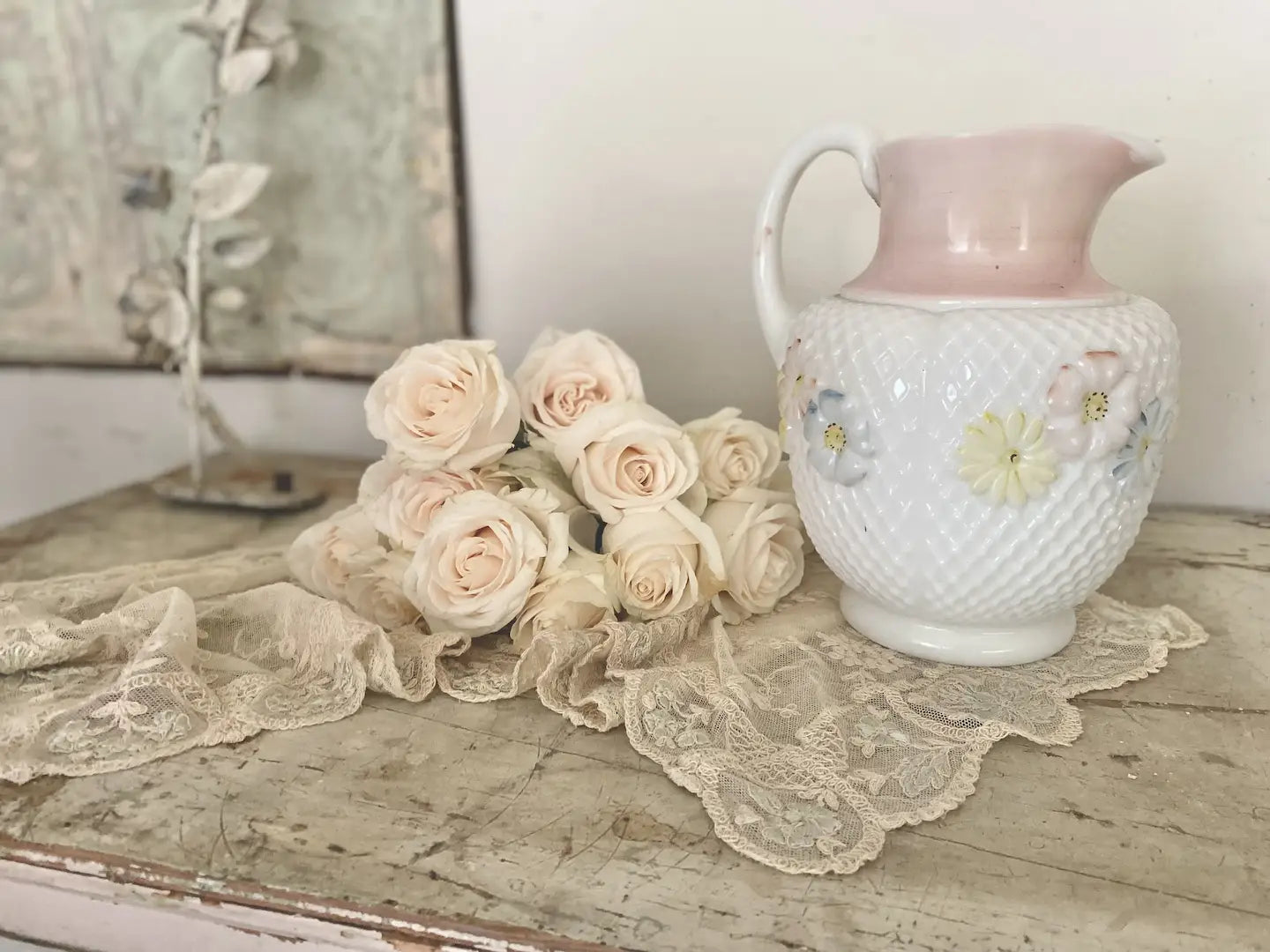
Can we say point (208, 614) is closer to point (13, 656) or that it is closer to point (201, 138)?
point (13, 656)

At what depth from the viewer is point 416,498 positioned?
0.58 metres

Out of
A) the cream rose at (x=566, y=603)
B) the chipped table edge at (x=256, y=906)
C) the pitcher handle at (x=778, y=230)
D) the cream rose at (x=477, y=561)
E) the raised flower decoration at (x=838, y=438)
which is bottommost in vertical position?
the chipped table edge at (x=256, y=906)

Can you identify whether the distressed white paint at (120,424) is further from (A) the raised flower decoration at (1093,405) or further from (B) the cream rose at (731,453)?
(A) the raised flower decoration at (1093,405)

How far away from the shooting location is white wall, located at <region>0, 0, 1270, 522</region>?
740 mm

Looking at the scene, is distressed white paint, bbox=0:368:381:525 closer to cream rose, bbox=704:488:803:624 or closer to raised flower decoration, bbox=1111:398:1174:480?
cream rose, bbox=704:488:803:624

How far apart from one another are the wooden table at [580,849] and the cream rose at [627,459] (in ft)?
0.46

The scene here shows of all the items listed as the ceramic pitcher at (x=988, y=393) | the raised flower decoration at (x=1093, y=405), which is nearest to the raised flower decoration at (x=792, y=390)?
the ceramic pitcher at (x=988, y=393)

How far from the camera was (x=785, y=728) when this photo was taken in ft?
1.59

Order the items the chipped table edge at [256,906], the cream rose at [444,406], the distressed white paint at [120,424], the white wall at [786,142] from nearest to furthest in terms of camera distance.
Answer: the chipped table edge at [256,906]
the cream rose at [444,406]
the white wall at [786,142]
the distressed white paint at [120,424]

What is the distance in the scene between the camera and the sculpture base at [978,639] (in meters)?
0.54

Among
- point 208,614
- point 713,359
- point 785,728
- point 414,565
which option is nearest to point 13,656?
point 208,614

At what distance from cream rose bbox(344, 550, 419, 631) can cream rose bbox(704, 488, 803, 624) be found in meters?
0.20

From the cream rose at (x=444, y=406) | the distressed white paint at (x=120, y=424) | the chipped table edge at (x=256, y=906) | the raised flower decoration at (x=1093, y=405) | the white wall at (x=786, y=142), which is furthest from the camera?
the distressed white paint at (x=120, y=424)

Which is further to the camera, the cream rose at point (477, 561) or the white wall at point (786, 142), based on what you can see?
the white wall at point (786, 142)
